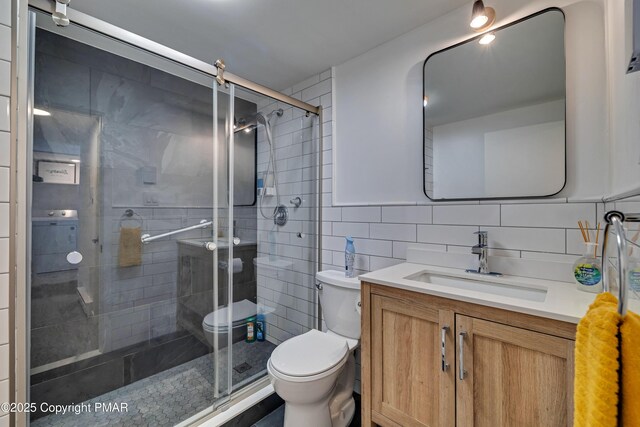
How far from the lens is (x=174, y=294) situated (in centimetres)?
195

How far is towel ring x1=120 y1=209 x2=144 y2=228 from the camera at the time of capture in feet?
5.72

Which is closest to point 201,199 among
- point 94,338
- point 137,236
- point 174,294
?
point 137,236

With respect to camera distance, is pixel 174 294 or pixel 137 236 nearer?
pixel 137 236

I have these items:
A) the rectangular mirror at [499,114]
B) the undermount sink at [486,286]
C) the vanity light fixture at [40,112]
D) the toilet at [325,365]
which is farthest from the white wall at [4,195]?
the rectangular mirror at [499,114]

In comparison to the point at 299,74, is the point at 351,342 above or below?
below

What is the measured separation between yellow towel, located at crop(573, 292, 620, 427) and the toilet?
3.47 feet

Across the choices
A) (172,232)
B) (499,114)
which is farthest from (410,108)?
(172,232)

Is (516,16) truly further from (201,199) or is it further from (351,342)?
(201,199)

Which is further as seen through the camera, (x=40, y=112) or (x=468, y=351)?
(x=40, y=112)

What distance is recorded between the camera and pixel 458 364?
968 mm

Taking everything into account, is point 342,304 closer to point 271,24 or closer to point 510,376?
point 510,376

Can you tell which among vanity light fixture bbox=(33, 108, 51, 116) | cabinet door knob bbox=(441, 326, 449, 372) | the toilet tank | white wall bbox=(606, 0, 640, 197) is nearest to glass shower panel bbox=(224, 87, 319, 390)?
the toilet tank

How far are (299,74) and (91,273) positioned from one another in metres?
1.92

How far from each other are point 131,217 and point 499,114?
2209mm
